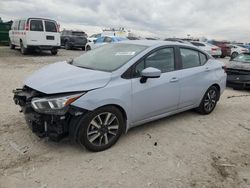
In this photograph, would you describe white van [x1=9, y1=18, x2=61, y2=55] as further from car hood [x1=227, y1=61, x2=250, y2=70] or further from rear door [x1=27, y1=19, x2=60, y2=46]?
car hood [x1=227, y1=61, x2=250, y2=70]

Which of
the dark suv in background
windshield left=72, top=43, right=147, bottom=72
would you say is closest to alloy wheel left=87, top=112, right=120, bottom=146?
windshield left=72, top=43, right=147, bottom=72

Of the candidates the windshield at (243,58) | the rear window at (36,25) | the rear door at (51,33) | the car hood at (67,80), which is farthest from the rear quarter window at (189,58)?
the rear door at (51,33)

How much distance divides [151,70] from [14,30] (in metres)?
15.4

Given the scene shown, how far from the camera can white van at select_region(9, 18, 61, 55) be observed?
14969 millimetres

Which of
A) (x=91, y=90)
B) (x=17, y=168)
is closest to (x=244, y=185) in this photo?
(x=91, y=90)

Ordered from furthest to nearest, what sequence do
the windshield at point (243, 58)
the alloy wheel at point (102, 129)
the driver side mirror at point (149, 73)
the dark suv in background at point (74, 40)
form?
the dark suv in background at point (74, 40) < the windshield at point (243, 58) < the driver side mirror at point (149, 73) < the alloy wheel at point (102, 129)

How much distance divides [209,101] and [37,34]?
1206 cm

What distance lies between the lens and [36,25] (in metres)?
15.1

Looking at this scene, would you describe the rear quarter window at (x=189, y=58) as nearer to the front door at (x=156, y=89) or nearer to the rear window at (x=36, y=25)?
the front door at (x=156, y=89)

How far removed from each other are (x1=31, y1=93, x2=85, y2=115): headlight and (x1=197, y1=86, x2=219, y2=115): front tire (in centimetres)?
306

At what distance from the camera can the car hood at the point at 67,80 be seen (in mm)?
3605

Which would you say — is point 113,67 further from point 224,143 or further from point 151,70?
point 224,143

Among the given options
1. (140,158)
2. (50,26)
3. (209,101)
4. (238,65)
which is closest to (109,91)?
(140,158)

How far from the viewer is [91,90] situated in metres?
3.64
